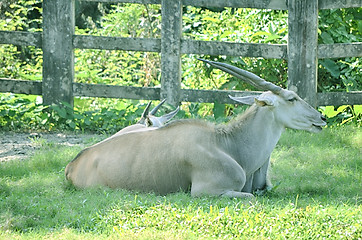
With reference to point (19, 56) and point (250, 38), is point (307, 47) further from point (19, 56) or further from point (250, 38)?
point (19, 56)

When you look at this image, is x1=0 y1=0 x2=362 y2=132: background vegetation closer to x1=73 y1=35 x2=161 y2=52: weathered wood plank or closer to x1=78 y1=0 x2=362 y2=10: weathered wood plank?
x1=73 y1=35 x2=161 y2=52: weathered wood plank

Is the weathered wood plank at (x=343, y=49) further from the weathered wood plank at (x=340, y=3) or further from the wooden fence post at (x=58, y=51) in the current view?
the wooden fence post at (x=58, y=51)

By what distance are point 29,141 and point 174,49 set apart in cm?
221

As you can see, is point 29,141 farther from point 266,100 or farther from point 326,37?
point 326,37

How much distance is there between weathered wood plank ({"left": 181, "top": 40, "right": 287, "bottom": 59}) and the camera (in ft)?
30.0

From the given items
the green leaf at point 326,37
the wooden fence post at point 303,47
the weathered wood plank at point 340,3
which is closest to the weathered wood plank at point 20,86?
the wooden fence post at point 303,47

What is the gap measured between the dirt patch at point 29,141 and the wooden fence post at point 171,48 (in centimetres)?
113

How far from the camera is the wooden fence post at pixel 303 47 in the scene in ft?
29.6

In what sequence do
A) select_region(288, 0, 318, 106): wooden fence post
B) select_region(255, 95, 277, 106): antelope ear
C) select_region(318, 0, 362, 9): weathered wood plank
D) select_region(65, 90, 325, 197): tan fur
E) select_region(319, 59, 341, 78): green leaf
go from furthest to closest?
1. select_region(319, 59, 341, 78): green leaf
2. select_region(288, 0, 318, 106): wooden fence post
3. select_region(318, 0, 362, 9): weathered wood plank
4. select_region(255, 95, 277, 106): antelope ear
5. select_region(65, 90, 325, 197): tan fur

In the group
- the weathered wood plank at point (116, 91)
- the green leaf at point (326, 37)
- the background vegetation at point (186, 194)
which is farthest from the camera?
the green leaf at point (326, 37)

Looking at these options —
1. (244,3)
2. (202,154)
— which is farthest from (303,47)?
(202,154)

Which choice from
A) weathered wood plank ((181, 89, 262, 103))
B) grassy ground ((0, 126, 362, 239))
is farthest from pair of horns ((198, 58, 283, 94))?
weathered wood plank ((181, 89, 262, 103))

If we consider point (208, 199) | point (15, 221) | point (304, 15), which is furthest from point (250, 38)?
point (15, 221)

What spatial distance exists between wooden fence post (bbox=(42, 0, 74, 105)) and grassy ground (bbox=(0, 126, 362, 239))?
2.47 meters
